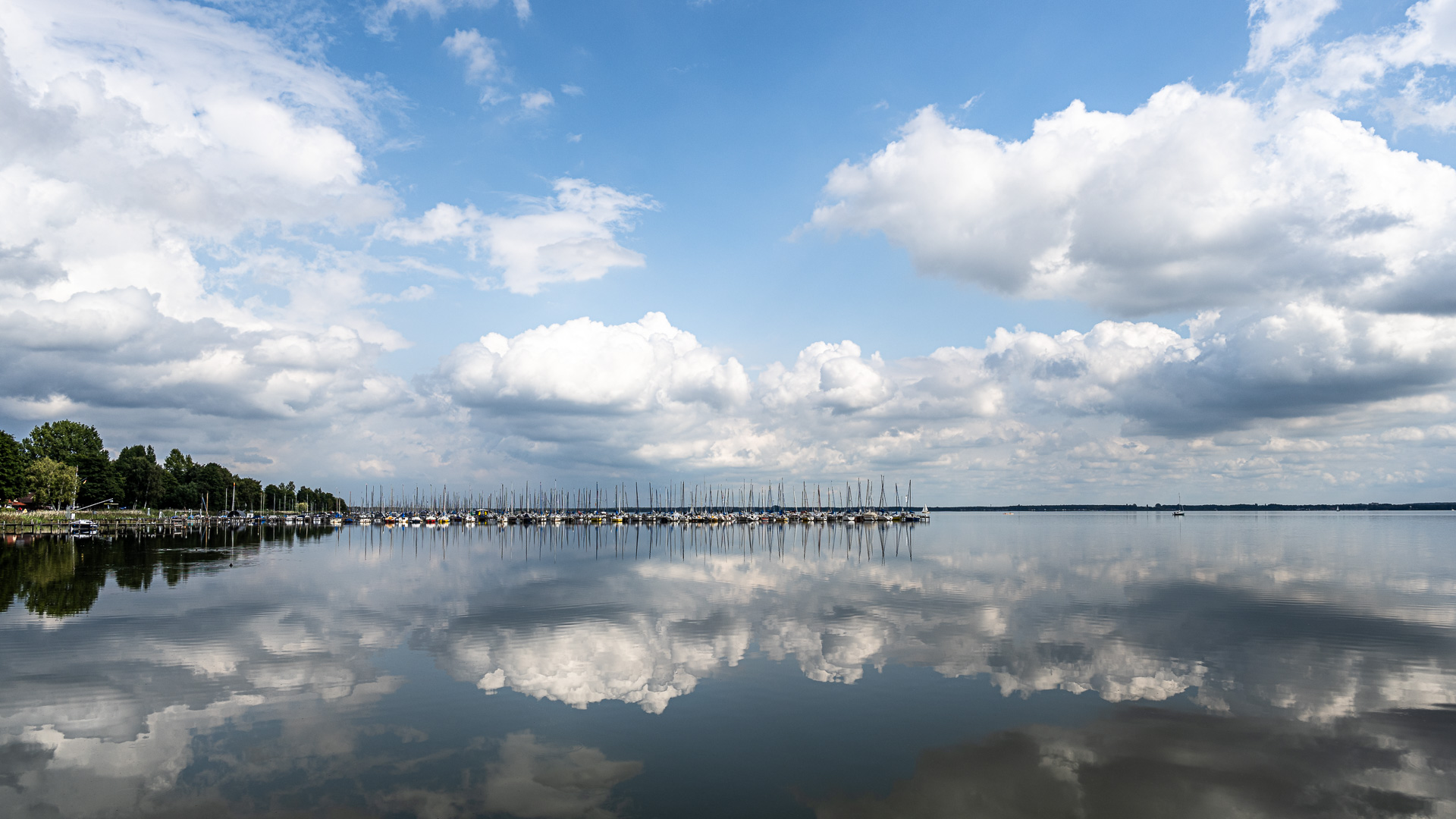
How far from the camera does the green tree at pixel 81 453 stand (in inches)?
4749

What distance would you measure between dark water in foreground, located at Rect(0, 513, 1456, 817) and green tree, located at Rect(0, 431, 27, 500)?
86686mm

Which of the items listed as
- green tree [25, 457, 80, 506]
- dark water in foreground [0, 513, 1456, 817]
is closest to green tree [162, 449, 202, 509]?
green tree [25, 457, 80, 506]

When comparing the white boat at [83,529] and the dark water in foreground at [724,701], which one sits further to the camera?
the white boat at [83,529]

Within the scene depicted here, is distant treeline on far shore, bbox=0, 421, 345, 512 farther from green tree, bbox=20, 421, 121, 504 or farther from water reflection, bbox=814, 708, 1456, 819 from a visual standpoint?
water reflection, bbox=814, 708, 1456, 819

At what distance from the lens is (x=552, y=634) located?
26953 millimetres

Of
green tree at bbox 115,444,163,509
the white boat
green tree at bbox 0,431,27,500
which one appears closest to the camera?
the white boat

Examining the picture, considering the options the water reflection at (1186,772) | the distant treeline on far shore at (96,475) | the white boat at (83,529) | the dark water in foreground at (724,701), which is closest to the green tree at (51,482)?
the distant treeline on far shore at (96,475)

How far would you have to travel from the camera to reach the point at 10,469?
103438mm

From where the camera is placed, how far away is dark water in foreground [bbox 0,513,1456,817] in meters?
13.0

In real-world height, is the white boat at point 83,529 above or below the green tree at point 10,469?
below

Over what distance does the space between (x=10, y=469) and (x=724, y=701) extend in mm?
132437

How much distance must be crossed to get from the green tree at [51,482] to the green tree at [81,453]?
774 cm

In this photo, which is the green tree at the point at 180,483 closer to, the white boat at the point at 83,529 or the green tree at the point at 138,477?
the green tree at the point at 138,477

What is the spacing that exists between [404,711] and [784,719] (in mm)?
9088
